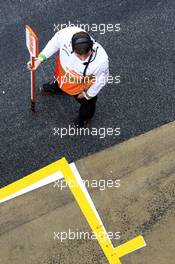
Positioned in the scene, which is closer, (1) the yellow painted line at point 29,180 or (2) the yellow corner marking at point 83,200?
(2) the yellow corner marking at point 83,200

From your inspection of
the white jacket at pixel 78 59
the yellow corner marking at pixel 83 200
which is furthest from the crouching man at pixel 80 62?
the yellow corner marking at pixel 83 200

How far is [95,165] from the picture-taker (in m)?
5.24

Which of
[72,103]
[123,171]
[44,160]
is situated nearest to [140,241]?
[123,171]

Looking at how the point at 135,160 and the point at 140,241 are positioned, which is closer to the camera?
the point at 140,241

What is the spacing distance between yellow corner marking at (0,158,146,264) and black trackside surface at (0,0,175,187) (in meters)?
0.09

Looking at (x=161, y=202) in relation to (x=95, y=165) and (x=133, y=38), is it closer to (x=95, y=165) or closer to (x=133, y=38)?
(x=95, y=165)

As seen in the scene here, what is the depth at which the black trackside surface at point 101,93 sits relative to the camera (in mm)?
5316

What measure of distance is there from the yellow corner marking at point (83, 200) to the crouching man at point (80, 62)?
0.94 metres

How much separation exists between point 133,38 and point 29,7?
164 centimetres

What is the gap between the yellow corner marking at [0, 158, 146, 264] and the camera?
15.9 feet

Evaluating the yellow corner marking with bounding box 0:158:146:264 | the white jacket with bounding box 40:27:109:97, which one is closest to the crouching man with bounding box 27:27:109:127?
the white jacket with bounding box 40:27:109:97

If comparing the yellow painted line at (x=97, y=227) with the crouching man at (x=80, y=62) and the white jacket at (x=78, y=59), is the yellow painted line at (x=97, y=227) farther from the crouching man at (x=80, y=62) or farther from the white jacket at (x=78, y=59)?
the white jacket at (x=78, y=59)

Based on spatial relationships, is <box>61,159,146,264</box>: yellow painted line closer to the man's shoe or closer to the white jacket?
the man's shoe

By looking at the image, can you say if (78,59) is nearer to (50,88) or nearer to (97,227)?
(50,88)
